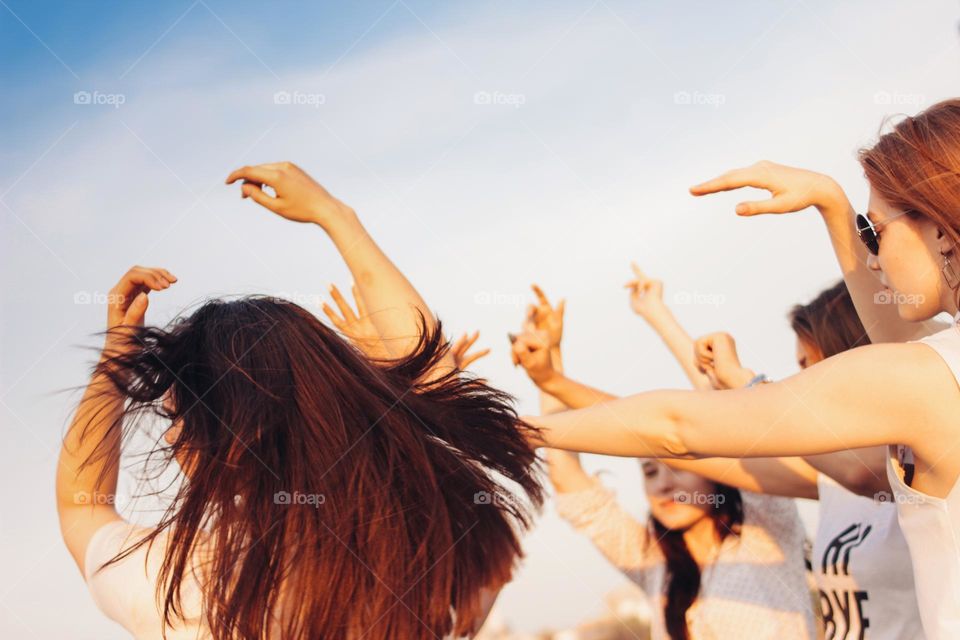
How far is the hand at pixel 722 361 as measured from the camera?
139 inches

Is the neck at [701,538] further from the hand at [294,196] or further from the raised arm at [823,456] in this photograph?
the hand at [294,196]

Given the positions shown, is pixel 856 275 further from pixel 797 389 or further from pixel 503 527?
pixel 503 527

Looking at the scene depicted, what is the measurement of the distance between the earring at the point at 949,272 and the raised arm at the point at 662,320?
8.00 feet

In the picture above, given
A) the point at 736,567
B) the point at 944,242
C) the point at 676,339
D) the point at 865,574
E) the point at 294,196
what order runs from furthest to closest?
the point at 676,339, the point at 736,567, the point at 865,574, the point at 294,196, the point at 944,242

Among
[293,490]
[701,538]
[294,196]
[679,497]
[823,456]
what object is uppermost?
[294,196]

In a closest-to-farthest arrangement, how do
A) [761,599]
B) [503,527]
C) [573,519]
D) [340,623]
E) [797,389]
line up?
[340,623], [797,389], [503,527], [761,599], [573,519]

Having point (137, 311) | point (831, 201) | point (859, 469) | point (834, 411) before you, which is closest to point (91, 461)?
point (137, 311)

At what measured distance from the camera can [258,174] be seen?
268 cm

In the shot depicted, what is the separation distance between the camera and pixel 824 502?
3508 millimetres

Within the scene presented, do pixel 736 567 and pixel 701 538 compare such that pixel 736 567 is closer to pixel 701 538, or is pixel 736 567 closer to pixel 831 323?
pixel 701 538

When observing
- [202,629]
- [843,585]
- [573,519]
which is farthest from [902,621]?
[202,629]

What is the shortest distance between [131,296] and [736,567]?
2.67m

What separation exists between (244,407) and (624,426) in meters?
0.81

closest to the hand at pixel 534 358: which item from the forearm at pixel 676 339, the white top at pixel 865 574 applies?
the white top at pixel 865 574
